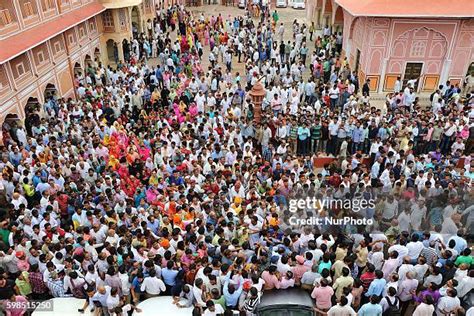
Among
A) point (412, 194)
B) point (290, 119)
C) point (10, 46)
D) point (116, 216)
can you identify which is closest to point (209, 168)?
point (116, 216)

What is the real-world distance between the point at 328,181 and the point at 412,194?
6.21ft

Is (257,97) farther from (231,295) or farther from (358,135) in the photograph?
(231,295)

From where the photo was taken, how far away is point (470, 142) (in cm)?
1220

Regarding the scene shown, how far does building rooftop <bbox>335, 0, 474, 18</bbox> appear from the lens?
52.5 feet

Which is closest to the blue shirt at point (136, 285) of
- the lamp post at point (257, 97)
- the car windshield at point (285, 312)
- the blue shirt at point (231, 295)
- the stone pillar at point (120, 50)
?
the blue shirt at point (231, 295)

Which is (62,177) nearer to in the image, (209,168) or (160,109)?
(209,168)

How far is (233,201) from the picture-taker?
9172 mm

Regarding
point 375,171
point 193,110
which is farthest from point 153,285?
point 193,110

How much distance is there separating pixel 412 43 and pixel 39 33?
48.5 feet

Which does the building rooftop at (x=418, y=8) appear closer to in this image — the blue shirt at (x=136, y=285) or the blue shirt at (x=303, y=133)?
the blue shirt at (x=303, y=133)

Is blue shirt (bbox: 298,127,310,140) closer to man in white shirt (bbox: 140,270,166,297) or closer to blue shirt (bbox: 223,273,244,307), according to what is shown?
blue shirt (bbox: 223,273,244,307)

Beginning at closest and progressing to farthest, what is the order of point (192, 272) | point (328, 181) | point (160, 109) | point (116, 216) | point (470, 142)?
point (192, 272) → point (116, 216) → point (328, 181) → point (470, 142) → point (160, 109)

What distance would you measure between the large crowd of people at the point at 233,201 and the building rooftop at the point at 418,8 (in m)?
2.90

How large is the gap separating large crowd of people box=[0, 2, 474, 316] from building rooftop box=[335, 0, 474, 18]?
9.51 ft
